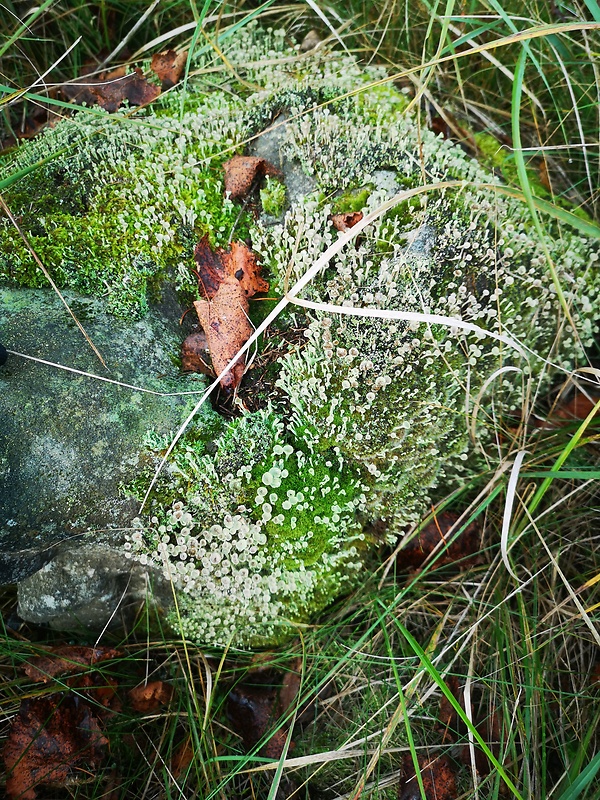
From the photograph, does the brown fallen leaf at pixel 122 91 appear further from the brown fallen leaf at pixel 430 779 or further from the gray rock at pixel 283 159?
the brown fallen leaf at pixel 430 779

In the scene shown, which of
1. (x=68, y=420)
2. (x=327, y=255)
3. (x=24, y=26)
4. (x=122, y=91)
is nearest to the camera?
(x=327, y=255)

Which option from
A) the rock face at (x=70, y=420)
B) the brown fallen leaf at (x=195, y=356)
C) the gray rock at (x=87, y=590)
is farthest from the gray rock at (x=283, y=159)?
the gray rock at (x=87, y=590)

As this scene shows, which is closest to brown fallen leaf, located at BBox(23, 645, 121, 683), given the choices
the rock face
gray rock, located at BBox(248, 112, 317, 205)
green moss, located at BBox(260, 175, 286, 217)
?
the rock face

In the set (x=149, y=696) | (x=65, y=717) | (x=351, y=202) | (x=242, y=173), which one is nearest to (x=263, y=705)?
(x=149, y=696)

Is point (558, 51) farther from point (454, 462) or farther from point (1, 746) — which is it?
point (1, 746)

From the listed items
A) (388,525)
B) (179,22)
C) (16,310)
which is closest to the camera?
(16,310)

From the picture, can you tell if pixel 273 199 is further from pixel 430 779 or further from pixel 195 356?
pixel 430 779

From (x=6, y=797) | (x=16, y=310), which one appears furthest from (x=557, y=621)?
(x=16, y=310)

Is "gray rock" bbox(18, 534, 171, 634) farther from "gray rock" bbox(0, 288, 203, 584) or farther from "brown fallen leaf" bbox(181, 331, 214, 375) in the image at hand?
"brown fallen leaf" bbox(181, 331, 214, 375)
